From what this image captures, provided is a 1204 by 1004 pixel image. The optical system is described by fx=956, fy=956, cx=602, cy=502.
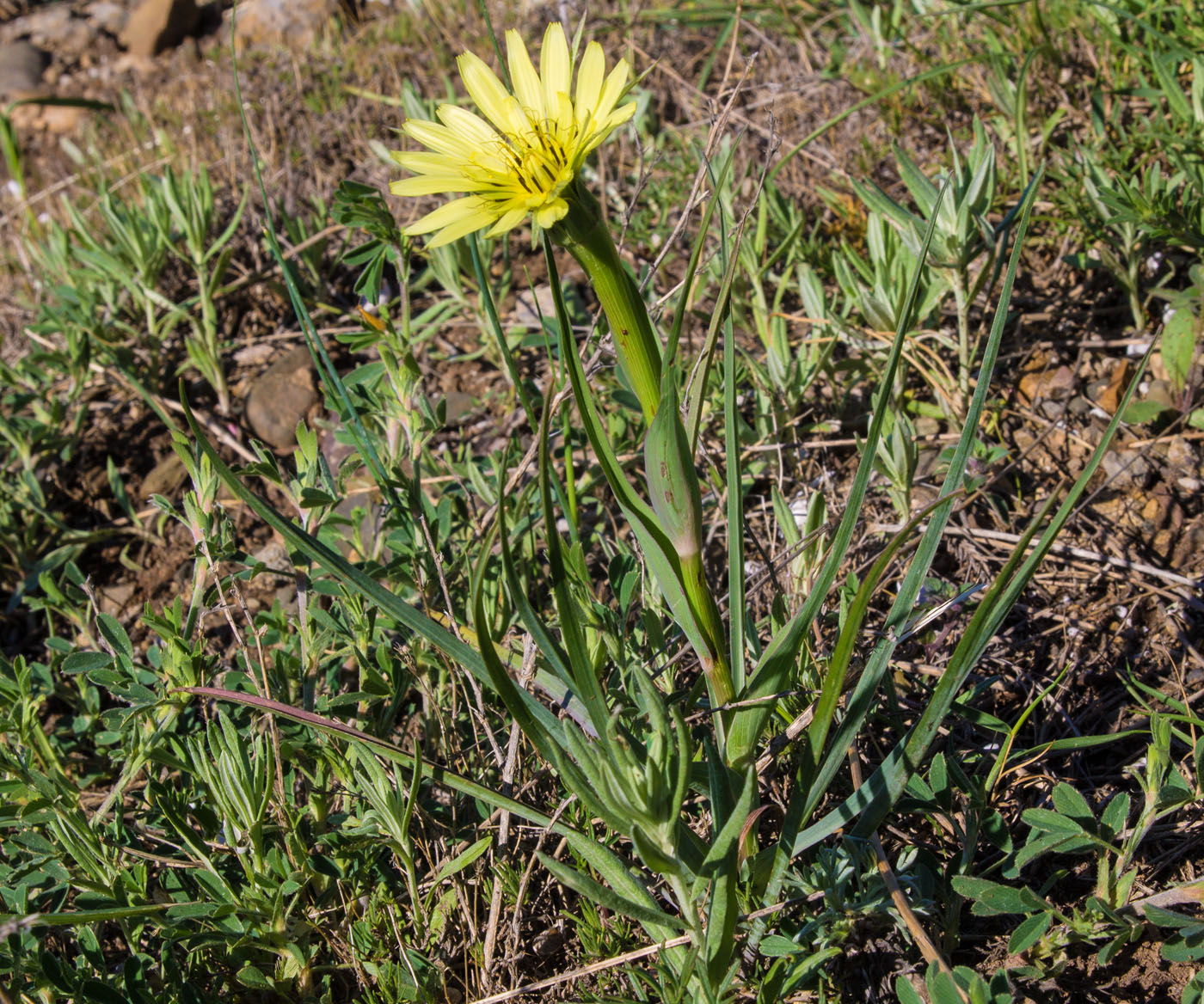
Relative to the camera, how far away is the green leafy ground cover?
1386 millimetres

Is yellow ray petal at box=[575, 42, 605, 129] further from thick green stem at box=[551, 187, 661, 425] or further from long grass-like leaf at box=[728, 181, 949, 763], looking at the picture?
long grass-like leaf at box=[728, 181, 949, 763]

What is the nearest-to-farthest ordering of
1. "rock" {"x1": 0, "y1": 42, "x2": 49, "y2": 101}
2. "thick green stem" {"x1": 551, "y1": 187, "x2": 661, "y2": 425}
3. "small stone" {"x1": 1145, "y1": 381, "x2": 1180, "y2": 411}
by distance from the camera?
"thick green stem" {"x1": 551, "y1": 187, "x2": 661, "y2": 425} < "small stone" {"x1": 1145, "y1": 381, "x2": 1180, "y2": 411} < "rock" {"x1": 0, "y1": 42, "x2": 49, "y2": 101}

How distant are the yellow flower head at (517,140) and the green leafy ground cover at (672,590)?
0.18 meters

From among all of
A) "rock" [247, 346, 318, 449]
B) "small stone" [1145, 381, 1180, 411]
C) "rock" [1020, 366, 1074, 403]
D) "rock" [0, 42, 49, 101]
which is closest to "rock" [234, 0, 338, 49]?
"rock" [0, 42, 49, 101]

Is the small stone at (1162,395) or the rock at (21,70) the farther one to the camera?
the rock at (21,70)

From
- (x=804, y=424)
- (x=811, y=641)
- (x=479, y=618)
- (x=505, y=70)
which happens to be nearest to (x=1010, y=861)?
(x=811, y=641)

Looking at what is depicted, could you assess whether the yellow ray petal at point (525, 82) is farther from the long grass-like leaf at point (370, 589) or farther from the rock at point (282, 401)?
the rock at point (282, 401)

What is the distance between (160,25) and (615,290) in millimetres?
5637

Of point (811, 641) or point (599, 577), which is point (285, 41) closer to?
point (599, 577)

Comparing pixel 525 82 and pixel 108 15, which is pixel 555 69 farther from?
pixel 108 15

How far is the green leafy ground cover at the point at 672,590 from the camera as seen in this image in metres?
1.39

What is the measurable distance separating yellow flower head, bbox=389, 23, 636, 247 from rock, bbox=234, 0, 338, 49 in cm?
392

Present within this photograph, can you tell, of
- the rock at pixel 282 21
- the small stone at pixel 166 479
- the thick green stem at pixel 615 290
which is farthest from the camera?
the rock at pixel 282 21

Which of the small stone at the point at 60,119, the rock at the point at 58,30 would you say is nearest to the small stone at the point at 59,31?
the rock at the point at 58,30
